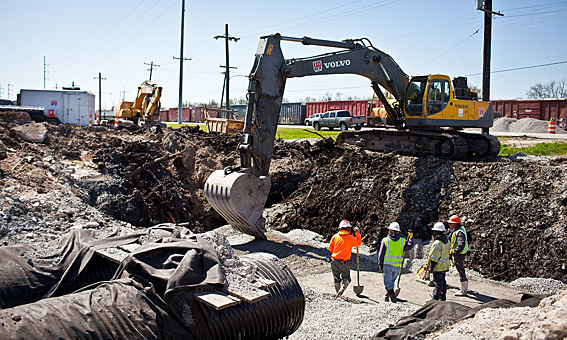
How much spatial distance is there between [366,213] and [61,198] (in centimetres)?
723

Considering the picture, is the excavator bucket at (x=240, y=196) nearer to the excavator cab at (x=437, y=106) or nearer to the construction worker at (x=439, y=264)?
the construction worker at (x=439, y=264)

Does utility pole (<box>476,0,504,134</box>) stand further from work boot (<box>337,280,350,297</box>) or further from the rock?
the rock

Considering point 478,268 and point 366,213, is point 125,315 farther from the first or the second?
point 366,213

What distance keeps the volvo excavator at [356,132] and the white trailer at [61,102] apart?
2254 cm

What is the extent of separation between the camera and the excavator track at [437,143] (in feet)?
45.8

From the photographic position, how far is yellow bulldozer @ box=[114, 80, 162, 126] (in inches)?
969

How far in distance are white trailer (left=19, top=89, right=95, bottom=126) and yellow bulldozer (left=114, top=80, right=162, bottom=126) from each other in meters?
7.27

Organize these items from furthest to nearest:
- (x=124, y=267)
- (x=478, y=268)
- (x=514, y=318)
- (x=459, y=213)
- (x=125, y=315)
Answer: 1. (x=459, y=213)
2. (x=478, y=268)
3. (x=124, y=267)
4. (x=125, y=315)
5. (x=514, y=318)

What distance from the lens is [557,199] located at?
10344mm

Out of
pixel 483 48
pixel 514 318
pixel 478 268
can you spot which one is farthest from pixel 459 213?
pixel 483 48

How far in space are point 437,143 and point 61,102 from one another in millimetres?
26440

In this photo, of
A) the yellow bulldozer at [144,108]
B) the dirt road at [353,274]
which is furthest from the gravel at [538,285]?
the yellow bulldozer at [144,108]

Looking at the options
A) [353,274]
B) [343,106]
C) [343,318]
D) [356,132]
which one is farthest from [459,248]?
[343,106]

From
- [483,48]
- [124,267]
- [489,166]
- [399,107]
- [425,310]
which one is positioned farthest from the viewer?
[483,48]
